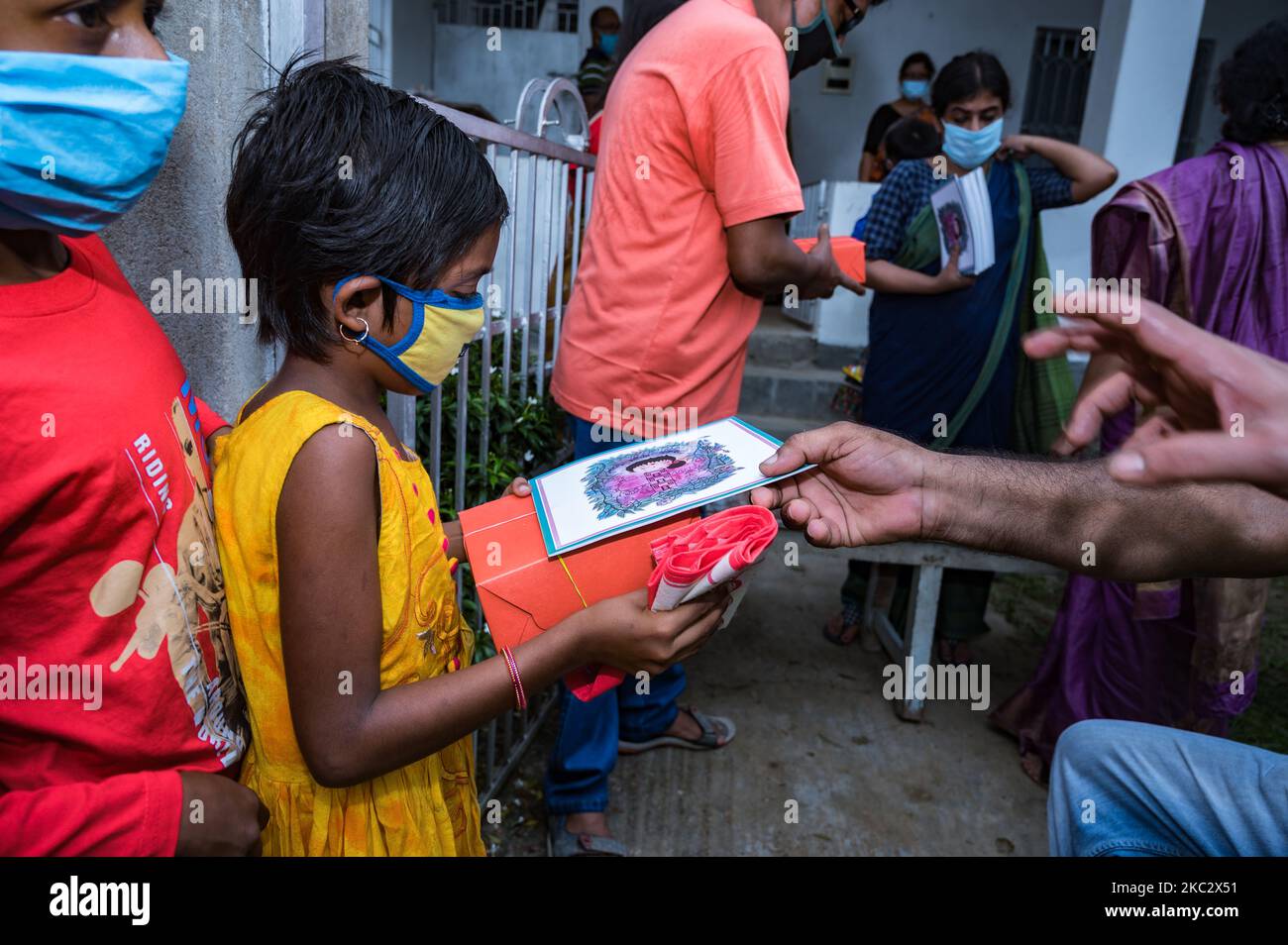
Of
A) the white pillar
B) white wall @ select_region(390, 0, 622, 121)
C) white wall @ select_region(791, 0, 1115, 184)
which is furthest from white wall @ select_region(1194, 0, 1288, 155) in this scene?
white wall @ select_region(390, 0, 622, 121)

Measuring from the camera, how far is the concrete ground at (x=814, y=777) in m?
2.63

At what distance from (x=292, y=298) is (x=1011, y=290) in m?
2.92

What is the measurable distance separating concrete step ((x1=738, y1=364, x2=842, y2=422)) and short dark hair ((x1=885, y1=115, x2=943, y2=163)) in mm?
2033

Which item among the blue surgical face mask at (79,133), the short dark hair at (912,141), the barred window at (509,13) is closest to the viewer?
the blue surgical face mask at (79,133)

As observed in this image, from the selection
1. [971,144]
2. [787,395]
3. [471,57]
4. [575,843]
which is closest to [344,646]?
[575,843]

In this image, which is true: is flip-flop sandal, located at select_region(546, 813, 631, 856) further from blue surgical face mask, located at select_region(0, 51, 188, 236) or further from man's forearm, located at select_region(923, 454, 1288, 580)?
blue surgical face mask, located at select_region(0, 51, 188, 236)

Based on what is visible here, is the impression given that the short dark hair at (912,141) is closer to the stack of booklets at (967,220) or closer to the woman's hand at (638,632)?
the stack of booklets at (967,220)

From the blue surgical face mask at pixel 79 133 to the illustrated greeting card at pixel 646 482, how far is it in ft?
2.27

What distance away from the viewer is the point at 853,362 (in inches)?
243

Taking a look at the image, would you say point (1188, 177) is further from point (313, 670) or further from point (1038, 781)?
point (313, 670)

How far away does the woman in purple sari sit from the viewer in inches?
97.5

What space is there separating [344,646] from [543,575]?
0.31 metres

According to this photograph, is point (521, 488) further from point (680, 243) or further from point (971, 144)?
point (971, 144)

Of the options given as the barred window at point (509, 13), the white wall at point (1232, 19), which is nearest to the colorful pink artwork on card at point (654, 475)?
the white wall at point (1232, 19)
